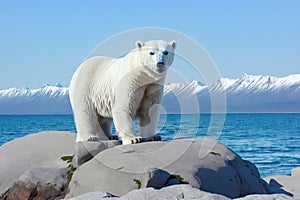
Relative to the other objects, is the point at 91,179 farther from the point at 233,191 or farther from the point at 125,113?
the point at 233,191

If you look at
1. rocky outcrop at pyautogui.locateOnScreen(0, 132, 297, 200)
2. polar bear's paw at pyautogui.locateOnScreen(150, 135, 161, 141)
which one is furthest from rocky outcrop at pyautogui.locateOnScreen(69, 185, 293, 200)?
polar bear's paw at pyautogui.locateOnScreen(150, 135, 161, 141)

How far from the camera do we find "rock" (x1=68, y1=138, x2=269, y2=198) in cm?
800

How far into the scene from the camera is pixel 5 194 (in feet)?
30.3

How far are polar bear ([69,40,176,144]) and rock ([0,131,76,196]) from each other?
0.89 meters

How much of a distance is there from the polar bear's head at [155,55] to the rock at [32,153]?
2.65 m

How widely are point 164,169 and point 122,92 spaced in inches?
62.4

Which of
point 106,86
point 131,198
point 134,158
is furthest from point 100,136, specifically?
point 131,198

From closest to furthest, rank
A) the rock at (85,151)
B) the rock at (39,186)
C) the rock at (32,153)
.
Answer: the rock at (39,186) < the rock at (85,151) < the rock at (32,153)

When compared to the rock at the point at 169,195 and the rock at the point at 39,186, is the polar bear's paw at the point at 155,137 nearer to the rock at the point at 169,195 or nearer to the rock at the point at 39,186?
the rock at the point at 39,186

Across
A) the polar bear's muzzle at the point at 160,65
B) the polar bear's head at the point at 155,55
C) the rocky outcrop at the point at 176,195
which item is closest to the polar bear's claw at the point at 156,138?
the polar bear's head at the point at 155,55

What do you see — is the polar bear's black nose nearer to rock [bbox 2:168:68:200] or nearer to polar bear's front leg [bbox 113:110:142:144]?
polar bear's front leg [bbox 113:110:142:144]

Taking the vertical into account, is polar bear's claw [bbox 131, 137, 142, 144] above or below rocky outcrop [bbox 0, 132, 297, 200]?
above

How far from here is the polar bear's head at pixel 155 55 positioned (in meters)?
8.49

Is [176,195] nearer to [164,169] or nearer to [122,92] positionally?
[164,169]
